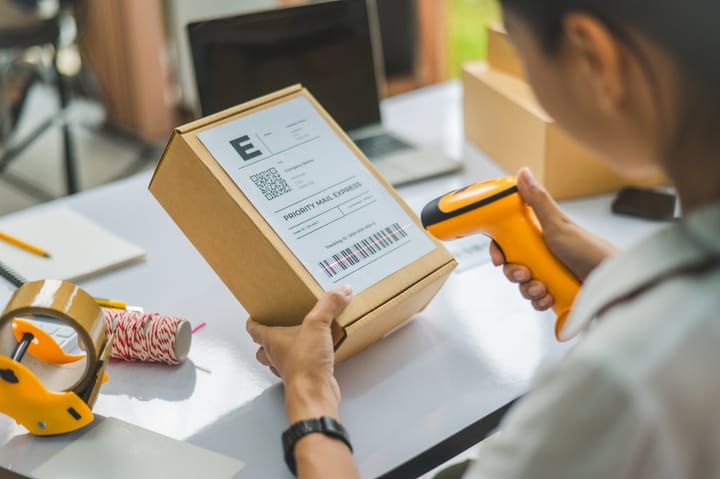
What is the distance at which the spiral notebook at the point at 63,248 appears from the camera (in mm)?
1240

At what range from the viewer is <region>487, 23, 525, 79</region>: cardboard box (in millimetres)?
1553

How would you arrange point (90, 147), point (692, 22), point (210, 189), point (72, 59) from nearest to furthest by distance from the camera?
point (692, 22) → point (210, 189) → point (90, 147) → point (72, 59)

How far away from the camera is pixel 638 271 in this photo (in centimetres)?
58

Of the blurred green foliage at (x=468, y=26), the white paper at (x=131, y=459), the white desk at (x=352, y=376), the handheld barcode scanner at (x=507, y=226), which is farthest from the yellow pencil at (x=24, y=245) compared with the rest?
the blurred green foliage at (x=468, y=26)

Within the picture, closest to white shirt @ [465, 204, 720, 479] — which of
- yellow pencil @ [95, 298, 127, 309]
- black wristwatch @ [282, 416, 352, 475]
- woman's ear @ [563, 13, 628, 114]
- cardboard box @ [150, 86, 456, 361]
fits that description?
woman's ear @ [563, 13, 628, 114]

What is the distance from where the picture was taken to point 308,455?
820mm

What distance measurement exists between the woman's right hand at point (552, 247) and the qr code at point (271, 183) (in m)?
0.28

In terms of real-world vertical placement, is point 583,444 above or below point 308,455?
above

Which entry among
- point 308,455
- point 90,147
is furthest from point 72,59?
point 308,455

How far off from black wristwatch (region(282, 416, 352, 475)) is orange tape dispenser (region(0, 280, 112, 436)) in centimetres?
23

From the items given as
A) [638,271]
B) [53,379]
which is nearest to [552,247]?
[638,271]

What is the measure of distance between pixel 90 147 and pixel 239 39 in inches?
94.7

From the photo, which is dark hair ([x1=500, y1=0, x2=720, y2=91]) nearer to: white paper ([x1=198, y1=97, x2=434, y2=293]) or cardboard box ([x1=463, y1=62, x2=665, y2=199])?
white paper ([x1=198, y1=97, x2=434, y2=293])

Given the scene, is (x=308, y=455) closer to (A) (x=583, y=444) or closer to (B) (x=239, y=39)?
(A) (x=583, y=444)
